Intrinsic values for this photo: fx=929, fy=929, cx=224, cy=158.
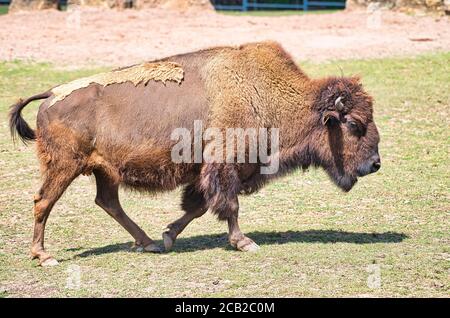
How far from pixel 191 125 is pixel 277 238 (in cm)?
126

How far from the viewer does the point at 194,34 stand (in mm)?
17891

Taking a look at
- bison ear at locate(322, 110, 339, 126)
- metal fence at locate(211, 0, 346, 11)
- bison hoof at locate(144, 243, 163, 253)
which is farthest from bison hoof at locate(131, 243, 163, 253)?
metal fence at locate(211, 0, 346, 11)

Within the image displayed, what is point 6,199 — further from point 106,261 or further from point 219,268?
point 219,268

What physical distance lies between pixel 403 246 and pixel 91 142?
8.78 ft

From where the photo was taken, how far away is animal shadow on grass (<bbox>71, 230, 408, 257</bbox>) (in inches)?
308

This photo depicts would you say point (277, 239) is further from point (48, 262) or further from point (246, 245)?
point (48, 262)

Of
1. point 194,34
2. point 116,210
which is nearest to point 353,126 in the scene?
point 116,210

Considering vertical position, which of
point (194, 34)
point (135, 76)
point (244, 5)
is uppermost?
point (135, 76)

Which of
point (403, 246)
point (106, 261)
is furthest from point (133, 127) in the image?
point (403, 246)

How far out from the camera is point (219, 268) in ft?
23.2

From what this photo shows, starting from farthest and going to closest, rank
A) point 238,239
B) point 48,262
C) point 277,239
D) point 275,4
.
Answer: point 275,4 → point 277,239 → point 238,239 → point 48,262

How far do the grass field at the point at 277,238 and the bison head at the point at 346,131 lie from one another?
2.06 feet

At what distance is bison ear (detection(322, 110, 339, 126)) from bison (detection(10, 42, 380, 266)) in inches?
0.5

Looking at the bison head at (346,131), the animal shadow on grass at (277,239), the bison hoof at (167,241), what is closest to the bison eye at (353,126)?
the bison head at (346,131)
